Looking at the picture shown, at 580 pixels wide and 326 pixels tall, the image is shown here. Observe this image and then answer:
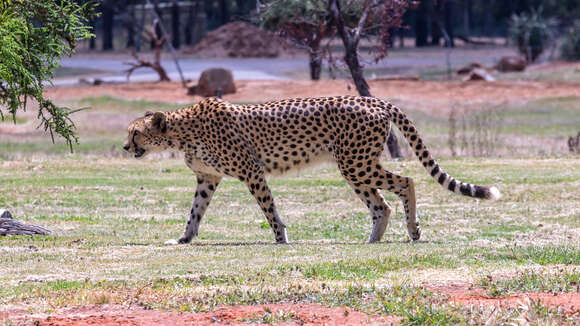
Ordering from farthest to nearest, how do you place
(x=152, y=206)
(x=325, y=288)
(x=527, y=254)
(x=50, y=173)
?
1. (x=50, y=173)
2. (x=152, y=206)
3. (x=527, y=254)
4. (x=325, y=288)

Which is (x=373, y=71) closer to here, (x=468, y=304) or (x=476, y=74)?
(x=476, y=74)

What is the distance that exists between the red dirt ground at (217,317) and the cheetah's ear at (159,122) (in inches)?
202

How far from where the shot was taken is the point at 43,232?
44.0 feet

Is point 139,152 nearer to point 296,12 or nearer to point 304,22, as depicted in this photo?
point 304,22

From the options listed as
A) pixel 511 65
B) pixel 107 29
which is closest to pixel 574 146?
pixel 511 65

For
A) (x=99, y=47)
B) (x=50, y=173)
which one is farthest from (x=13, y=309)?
(x=99, y=47)

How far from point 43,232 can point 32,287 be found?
170 inches

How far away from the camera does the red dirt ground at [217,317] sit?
7.83 metres

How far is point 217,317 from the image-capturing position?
798cm

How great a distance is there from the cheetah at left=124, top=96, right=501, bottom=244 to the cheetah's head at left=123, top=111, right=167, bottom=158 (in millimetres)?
13

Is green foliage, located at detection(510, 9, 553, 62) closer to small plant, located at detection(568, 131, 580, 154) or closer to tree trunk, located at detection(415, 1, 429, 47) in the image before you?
tree trunk, located at detection(415, 1, 429, 47)

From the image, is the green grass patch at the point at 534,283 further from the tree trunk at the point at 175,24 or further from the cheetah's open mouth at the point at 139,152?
the tree trunk at the point at 175,24

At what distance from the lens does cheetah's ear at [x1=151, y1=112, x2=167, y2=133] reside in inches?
516

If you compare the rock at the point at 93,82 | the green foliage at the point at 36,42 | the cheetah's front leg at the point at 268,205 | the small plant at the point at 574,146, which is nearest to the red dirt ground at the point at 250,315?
the cheetah's front leg at the point at 268,205
